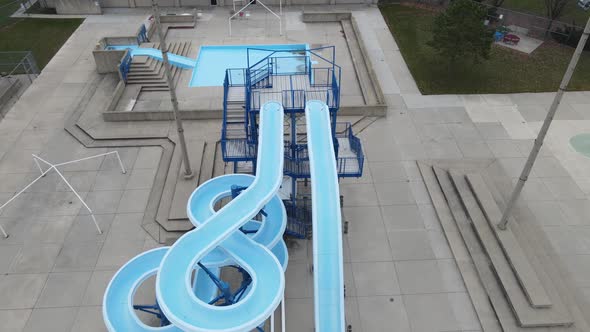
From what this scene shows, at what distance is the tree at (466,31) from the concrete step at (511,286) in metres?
10.0

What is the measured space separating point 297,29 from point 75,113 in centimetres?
1664

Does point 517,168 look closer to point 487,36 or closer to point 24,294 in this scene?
point 487,36

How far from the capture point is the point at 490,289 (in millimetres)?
13898

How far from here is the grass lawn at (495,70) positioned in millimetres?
24344

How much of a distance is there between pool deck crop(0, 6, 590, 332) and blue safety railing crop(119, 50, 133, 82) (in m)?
2.22

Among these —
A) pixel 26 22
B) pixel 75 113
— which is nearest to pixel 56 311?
pixel 75 113

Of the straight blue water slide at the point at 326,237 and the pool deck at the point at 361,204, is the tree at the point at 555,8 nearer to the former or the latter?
the pool deck at the point at 361,204

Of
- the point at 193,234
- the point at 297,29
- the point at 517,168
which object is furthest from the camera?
the point at 297,29

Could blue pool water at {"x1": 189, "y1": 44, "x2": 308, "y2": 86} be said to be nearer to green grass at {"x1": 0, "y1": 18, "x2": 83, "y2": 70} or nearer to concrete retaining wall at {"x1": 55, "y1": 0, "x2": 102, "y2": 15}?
green grass at {"x1": 0, "y1": 18, "x2": 83, "y2": 70}

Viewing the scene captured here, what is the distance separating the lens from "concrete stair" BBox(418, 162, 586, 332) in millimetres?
13047

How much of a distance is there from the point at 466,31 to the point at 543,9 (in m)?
16.7

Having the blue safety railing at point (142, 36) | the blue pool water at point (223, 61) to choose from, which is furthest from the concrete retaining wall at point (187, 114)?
the blue safety railing at point (142, 36)

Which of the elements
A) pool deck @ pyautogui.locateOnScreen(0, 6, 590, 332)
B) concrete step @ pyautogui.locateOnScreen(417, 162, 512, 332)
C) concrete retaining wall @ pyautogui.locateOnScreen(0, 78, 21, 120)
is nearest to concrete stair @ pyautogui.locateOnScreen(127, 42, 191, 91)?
pool deck @ pyautogui.locateOnScreen(0, 6, 590, 332)

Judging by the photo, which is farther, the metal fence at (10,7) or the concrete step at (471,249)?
the metal fence at (10,7)
